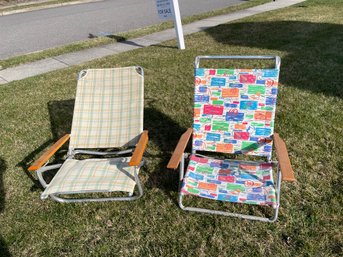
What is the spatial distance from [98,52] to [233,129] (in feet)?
19.9

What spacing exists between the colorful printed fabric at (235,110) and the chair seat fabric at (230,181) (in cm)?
19

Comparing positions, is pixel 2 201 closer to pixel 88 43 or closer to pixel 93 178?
pixel 93 178

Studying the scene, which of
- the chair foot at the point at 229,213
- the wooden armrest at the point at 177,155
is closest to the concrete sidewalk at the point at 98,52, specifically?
the wooden armrest at the point at 177,155

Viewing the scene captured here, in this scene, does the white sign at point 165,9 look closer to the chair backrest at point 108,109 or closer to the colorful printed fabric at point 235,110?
the chair backrest at point 108,109

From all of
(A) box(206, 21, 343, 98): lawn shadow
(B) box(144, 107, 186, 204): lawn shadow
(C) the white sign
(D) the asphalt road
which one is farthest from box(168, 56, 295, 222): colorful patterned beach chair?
(D) the asphalt road

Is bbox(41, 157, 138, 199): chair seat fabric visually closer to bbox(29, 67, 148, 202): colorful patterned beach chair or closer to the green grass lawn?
bbox(29, 67, 148, 202): colorful patterned beach chair

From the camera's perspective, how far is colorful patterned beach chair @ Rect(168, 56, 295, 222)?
9.84ft

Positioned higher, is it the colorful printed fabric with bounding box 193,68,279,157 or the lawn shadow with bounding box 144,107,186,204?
the colorful printed fabric with bounding box 193,68,279,157

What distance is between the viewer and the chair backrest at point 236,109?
10.4ft

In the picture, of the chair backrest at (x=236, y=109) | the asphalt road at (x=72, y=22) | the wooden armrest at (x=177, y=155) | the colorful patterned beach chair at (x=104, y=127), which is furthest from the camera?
the asphalt road at (x=72, y=22)

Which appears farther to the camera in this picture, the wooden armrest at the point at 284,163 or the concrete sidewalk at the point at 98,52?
the concrete sidewalk at the point at 98,52

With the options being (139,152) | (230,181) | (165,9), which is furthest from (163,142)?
(165,9)

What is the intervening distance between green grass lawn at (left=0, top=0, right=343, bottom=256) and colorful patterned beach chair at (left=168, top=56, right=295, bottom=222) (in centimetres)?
29

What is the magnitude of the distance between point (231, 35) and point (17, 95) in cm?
577
